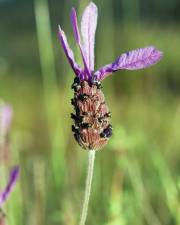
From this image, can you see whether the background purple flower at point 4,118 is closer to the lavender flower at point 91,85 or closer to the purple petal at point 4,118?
the purple petal at point 4,118

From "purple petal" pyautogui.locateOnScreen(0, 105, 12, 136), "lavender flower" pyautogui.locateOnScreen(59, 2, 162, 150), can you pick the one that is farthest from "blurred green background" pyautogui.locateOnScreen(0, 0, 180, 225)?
"lavender flower" pyautogui.locateOnScreen(59, 2, 162, 150)

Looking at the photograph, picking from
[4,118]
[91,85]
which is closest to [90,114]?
[91,85]

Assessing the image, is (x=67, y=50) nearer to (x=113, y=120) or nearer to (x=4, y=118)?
(x=4, y=118)

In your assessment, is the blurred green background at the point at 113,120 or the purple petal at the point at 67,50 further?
the blurred green background at the point at 113,120

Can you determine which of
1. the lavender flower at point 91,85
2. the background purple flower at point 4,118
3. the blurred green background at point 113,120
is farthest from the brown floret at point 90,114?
the background purple flower at point 4,118

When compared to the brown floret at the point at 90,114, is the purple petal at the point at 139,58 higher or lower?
higher

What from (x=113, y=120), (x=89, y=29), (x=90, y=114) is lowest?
(x=90, y=114)

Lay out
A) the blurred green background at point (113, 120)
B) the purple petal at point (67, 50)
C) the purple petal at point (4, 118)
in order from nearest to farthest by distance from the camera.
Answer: the purple petal at point (67, 50), the purple petal at point (4, 118), the blurred green background at point (113, 120)

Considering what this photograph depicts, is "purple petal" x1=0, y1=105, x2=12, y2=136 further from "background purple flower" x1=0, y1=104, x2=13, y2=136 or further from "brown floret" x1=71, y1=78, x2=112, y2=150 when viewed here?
"brown floret" x1=71, y1=78, x2=112, y2=150
